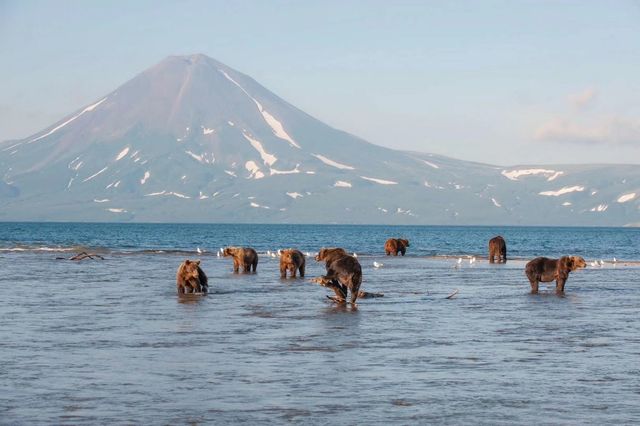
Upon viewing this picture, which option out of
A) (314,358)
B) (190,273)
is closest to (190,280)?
(190,273)

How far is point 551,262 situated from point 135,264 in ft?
92.3

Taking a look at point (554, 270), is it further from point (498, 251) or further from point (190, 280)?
point (498, 251)

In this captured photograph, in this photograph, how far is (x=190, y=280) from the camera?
114 ft

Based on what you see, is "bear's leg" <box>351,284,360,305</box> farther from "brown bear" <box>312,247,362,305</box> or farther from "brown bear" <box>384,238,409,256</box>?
"brown bear" <box>384,238,409,256</box>

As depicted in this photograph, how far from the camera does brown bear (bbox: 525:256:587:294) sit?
1447 inches

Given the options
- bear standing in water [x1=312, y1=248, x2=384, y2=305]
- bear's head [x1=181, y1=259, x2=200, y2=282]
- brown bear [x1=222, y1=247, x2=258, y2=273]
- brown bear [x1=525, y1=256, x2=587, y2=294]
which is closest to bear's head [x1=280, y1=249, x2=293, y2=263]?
brown bear [x1=222, y1=247, x2=258, y2=273]

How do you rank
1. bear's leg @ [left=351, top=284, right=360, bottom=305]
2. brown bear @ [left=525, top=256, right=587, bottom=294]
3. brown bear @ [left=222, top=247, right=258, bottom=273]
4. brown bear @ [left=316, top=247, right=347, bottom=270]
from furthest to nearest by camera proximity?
brown bear @ [left=222, top=247, right=258, bottom=273] < brown bear @ [left=316, top=247, right=347, bottom=270] < brown bear @ [left=525, top=256, right=587, bottom=294] < bear's leg @ [left=351, top=284, right=360, bottom=305]

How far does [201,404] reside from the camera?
50.1ft

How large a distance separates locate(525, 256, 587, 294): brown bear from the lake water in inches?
30.0

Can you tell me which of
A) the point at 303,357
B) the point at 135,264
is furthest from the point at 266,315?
the point at 135,264

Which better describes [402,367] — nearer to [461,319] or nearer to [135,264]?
[461,319]

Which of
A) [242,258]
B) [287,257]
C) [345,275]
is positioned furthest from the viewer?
[242,258]

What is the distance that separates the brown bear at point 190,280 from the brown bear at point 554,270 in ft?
34.6

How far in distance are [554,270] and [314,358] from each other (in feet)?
62.2
